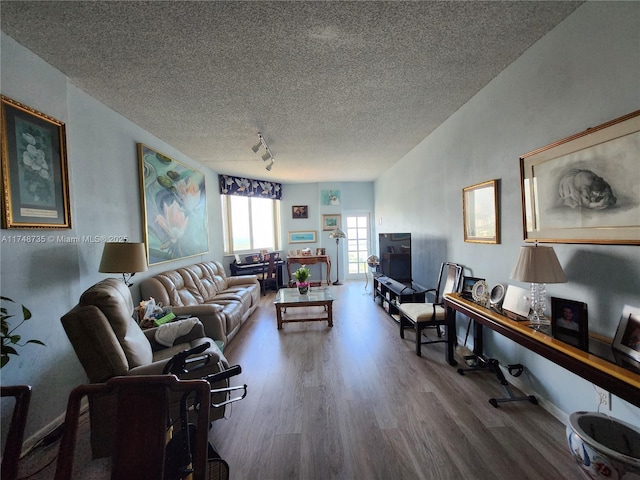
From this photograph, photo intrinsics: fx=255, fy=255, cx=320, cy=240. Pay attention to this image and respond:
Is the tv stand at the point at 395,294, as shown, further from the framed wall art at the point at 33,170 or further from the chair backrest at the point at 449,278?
the framed wall art at the point at 33,170

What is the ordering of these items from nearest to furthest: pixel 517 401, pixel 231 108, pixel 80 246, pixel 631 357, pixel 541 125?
1. pixel 631 357
2. pixel 541 125
3. pixel 517 401
4. pixel 80 246
5. pixel 231 108

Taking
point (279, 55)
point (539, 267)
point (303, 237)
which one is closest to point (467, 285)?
point (539, 267)

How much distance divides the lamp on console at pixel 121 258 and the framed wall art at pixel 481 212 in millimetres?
3180

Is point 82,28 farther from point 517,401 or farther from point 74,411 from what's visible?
point 517,401

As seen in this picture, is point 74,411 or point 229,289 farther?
point 229,289

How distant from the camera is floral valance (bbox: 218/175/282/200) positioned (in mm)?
5395

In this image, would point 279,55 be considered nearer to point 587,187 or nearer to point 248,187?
point 587,187

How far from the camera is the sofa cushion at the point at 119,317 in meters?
1.56

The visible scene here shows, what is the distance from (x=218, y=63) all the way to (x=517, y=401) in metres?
3.44

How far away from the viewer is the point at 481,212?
2482 millimetres

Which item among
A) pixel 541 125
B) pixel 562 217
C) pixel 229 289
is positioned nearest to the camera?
pixel 562 217

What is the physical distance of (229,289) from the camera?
426 cm

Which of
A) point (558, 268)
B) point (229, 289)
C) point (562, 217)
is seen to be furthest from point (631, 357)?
point (229, 289)

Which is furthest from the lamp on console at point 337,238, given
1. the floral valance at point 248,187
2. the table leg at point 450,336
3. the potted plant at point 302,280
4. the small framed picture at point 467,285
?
the table leg at point 450,336
